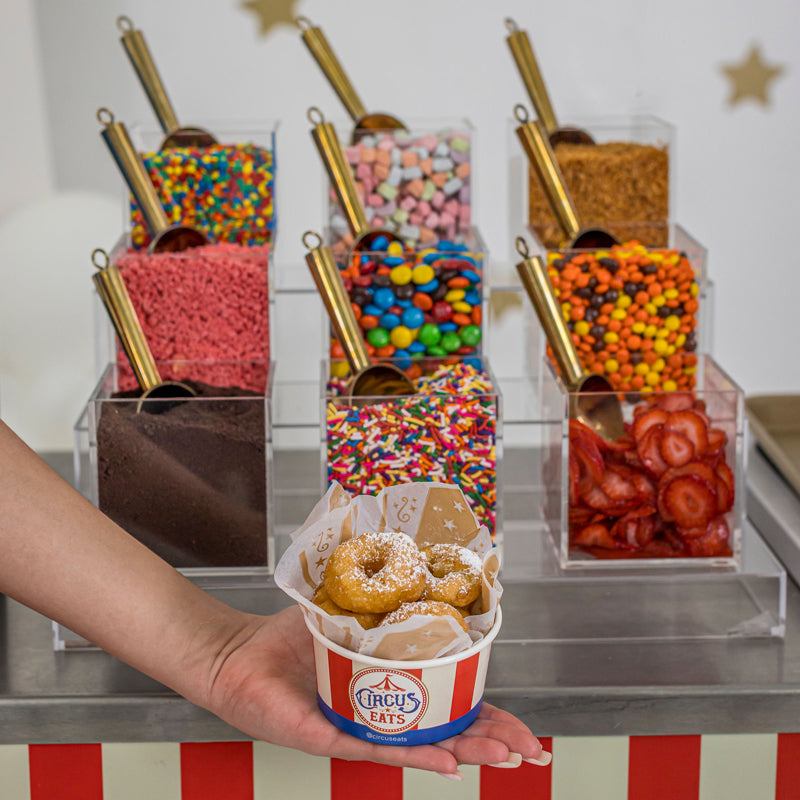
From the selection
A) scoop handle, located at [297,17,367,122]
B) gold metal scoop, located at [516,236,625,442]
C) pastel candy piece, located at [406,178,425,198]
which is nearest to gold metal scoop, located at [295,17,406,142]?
scoop handle, located at [297,17,367,122]

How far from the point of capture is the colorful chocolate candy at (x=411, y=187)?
1.34m

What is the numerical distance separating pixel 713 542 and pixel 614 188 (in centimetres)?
56

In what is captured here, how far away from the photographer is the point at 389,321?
1.12 metres

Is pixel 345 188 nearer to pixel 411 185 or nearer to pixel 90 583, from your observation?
pixel 411 185

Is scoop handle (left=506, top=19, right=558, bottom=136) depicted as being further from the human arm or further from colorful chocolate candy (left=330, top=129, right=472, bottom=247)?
the human arm

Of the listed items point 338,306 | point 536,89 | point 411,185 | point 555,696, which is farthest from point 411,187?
point 555,696

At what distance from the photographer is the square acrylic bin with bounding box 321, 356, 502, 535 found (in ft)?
3.05

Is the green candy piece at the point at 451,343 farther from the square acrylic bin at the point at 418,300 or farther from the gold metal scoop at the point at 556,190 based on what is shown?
the gold metal scoop at the point at 556,190

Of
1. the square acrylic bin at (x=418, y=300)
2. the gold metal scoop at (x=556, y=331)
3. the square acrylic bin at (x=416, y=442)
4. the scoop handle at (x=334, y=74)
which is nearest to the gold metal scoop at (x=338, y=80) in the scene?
the scoop handle at (x=334, y=74)

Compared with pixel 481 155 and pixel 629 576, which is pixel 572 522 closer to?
pixel 629 576

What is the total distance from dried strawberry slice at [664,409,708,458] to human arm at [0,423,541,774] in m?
0.38

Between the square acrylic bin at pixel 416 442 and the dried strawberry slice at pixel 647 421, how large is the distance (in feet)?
0.42

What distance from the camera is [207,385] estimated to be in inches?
39.4

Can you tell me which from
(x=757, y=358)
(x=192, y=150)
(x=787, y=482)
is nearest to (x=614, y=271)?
(x=787, y=482)
